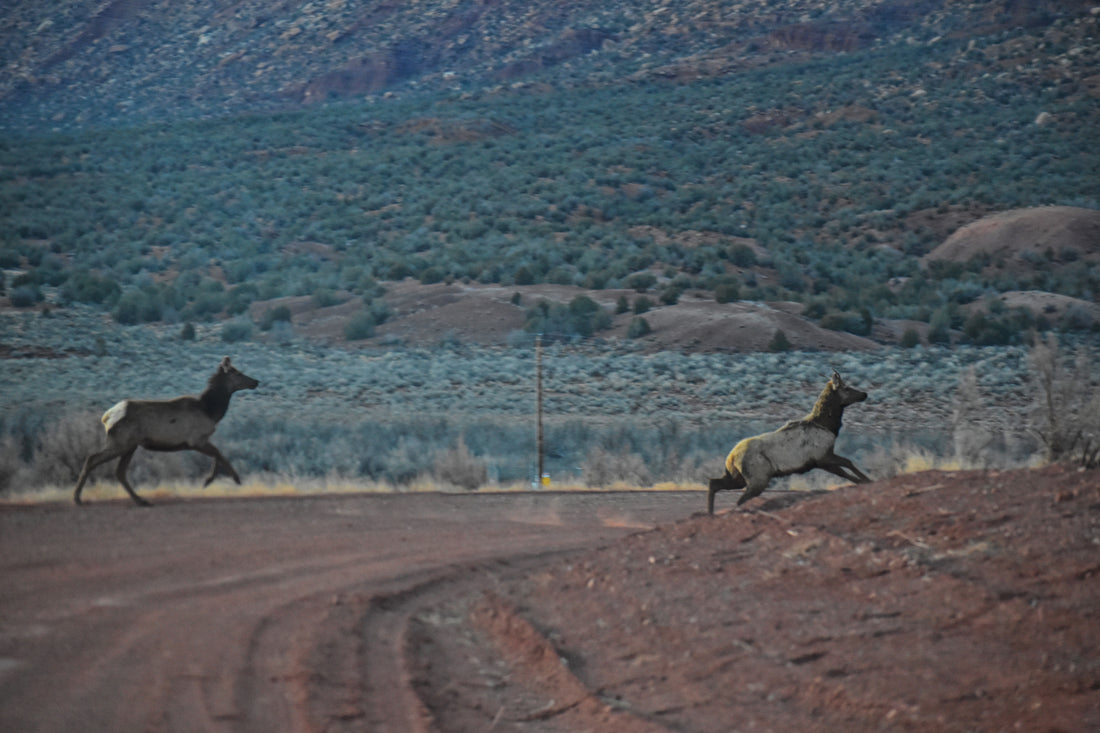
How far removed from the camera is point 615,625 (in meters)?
8.66

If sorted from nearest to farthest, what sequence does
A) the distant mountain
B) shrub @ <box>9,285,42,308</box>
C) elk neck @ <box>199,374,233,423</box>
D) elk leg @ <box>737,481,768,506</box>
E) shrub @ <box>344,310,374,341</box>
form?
elk leg @ <box>737,481,768,506</box> → elk neck @ <box>199,374,233,423</box> → shrub @ <box>344,310,374,341</box> → shrub @ <box>9,285,42,308</box> → the distant mountain

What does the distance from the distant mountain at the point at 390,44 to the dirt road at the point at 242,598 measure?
7035cm

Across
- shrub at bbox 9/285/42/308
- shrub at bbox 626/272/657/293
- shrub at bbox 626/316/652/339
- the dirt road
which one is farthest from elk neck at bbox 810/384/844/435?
shrub at bbox 9/285/42/308

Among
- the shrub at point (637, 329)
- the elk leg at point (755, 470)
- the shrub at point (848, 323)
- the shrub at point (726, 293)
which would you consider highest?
the elk leg at point (755, 470)

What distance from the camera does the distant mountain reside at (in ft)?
277

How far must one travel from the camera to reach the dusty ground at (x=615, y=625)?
6398 millimetres

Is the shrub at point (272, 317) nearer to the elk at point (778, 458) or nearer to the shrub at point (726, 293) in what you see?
the shrub at point (726, 293)

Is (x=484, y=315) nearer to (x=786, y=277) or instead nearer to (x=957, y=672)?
(x=786, y=277)

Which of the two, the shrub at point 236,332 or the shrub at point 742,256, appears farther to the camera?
the shrub at point 742,256

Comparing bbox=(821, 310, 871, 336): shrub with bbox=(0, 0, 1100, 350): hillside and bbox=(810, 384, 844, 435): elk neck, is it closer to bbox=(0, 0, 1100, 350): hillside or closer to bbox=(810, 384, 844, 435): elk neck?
bbox=(0, 0, 1100, 350): hillside

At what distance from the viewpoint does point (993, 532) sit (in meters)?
8.32

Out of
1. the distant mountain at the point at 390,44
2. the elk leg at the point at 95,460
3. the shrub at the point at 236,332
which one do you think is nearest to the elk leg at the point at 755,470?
the elk leg at the point at 95,460

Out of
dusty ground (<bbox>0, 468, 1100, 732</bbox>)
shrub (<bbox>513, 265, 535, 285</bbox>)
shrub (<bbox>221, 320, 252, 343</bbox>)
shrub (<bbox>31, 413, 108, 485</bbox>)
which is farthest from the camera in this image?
shrub (<bbox>513, 265, 535, 285</bbox>)

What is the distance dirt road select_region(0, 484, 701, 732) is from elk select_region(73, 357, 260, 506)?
624mm
